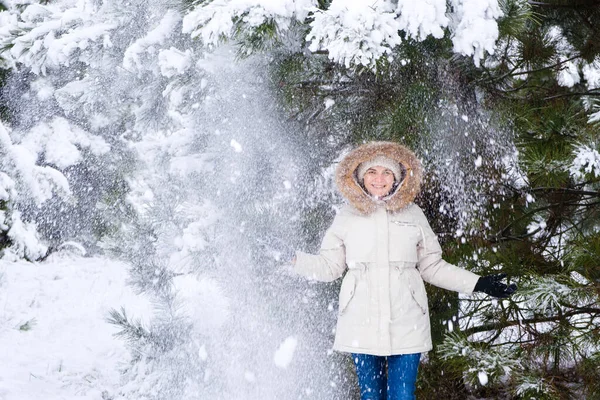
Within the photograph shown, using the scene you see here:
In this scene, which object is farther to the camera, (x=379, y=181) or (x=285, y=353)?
(x=285, y=353)

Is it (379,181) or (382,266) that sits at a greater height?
(379,181)

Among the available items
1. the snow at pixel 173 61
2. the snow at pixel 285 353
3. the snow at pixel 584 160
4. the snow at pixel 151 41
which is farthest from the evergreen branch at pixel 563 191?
the snow at pixel 151 41

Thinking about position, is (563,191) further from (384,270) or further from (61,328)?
(61,328)

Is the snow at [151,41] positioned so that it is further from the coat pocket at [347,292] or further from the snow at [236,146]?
the coat pocket at [347,292]

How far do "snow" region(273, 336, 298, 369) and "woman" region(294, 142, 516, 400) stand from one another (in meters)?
0.98

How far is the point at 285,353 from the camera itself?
414cm

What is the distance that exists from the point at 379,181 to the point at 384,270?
469 mm

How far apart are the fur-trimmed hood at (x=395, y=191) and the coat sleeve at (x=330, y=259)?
15cm

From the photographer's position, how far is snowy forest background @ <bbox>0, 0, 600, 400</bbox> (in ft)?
10.8

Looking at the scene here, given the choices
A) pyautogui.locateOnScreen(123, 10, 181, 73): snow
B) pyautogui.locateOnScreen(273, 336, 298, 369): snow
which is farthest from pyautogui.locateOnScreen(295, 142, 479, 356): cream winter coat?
pyautogui.locateOnScreen(123, 10, 181, 73): snow

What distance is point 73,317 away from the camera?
741 cm

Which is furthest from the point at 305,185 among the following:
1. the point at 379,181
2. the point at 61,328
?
the point at 61,328

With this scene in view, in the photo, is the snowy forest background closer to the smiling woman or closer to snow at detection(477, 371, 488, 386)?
snow at detection(477, 371, 488, 386)

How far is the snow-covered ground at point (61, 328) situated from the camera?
4.93 metres
